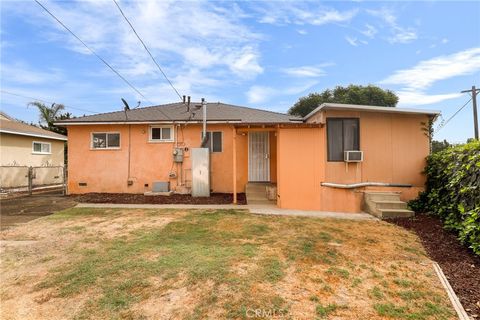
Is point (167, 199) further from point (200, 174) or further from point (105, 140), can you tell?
point (105, 140)

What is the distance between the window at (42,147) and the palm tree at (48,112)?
23.4 feet

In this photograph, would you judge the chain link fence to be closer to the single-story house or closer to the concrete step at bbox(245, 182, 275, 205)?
the single-story house

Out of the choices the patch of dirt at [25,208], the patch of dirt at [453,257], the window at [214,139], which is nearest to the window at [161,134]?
the window at [214,139]

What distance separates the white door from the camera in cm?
1150

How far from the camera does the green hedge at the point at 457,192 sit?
15.5 ft

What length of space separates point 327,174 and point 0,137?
17008 millimetres

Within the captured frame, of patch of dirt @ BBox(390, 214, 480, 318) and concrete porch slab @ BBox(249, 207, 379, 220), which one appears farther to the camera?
concrete porch slab @ BBox(249, 207, 379, 220)

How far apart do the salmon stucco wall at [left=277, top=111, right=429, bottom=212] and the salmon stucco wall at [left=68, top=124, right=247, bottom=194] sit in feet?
13.4

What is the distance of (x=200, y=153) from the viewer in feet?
34.6

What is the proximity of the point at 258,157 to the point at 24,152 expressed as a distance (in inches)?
568

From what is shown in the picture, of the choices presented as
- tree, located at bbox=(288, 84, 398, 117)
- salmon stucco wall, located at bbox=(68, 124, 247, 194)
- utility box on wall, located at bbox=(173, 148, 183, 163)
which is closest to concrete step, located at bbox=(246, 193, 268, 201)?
salmon stucco wall, located at bbox=(68, 124, 247, 194)

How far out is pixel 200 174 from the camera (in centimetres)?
1065

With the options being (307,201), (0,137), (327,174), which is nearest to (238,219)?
(307,201)

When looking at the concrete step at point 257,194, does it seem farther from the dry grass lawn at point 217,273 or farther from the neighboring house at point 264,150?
the dry grass lawn at point 217,273
